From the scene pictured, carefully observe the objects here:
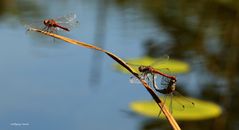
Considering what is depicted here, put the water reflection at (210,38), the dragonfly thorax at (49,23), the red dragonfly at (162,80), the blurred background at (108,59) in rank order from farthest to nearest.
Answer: the water reflection at (210,38) → the blurred background at (108,59) → the dragonfly thorax at (49,23) → the red dragonfly at (162,80)

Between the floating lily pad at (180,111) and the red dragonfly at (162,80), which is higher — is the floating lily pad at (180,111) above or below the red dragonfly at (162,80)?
below

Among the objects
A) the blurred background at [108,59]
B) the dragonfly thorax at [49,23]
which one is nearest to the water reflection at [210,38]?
the blurred background at [108,59]

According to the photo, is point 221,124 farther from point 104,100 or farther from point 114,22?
point 114,22

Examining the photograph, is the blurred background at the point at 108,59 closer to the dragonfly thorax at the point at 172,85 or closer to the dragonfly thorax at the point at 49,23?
the dragonfly thorax at the point at 49,23

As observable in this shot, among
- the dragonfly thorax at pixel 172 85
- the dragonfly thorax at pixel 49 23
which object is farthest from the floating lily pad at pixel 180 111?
the dragonfly thorax at pixel 172 85

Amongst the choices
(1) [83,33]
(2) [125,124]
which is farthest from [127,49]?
(2) [125,124]

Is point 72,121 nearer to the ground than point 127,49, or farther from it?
nearer to the ground

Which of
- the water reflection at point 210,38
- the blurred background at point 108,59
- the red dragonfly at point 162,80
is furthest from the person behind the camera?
the water reflection at point 210,38

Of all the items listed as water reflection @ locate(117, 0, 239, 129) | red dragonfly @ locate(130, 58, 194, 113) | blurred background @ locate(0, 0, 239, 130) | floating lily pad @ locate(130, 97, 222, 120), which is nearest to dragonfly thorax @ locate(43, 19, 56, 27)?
red dragonfly @ locate(130, 58, 194, 113)

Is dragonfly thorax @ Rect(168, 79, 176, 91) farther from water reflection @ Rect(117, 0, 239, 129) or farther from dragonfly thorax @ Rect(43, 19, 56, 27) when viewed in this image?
water reflection @ Rect(117, 0, 239, 129)

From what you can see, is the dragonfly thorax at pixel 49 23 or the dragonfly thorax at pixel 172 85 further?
the dragonfly thorax at pixel 49 23
